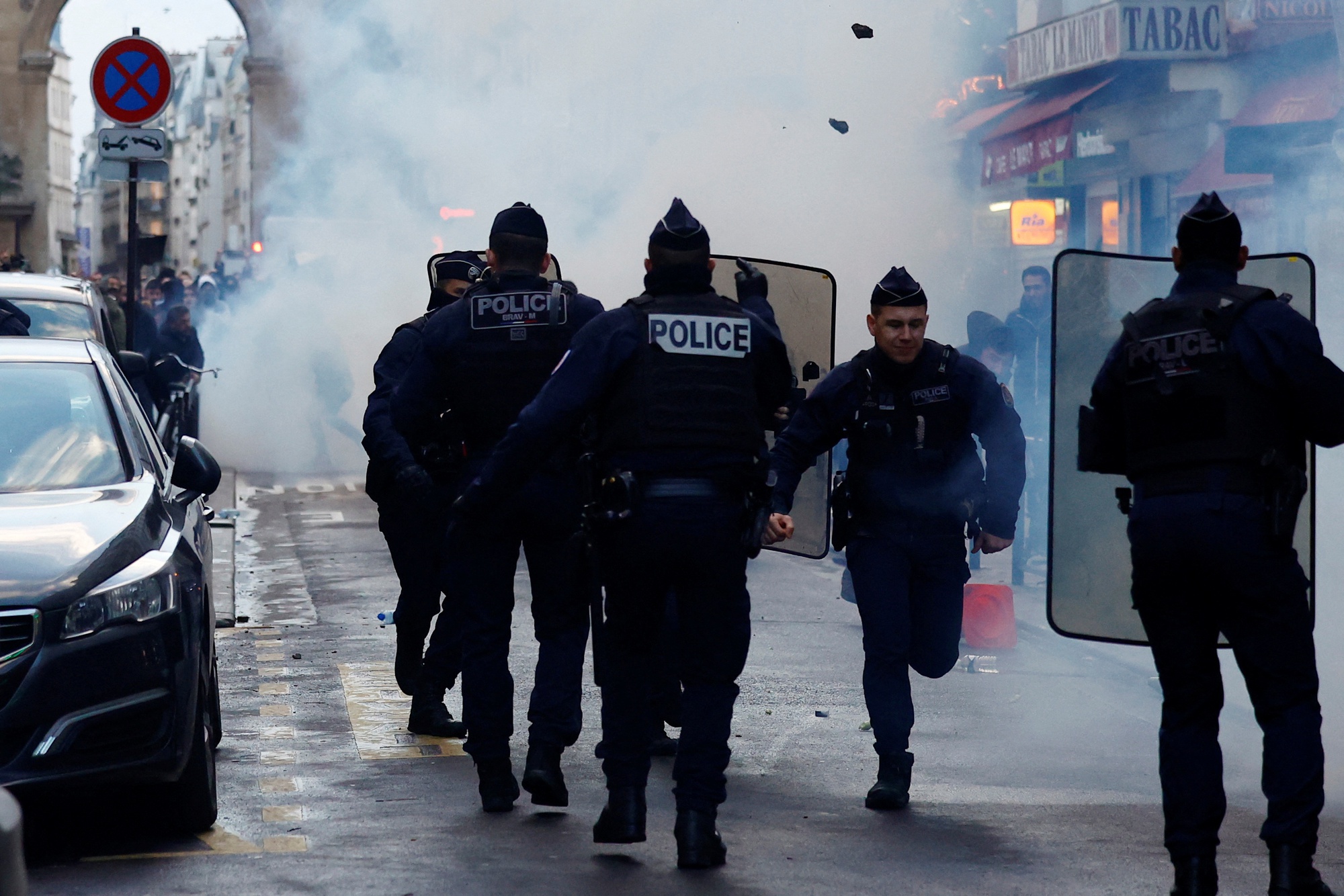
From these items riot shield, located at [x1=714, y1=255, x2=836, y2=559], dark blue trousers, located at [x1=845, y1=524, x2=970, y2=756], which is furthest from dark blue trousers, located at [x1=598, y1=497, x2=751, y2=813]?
riot shield, located at [x1=714, y1=255, x2=836, y2=559]

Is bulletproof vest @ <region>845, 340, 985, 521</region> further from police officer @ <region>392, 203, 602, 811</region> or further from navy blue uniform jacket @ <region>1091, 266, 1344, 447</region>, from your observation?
navy blue uniform jacket @ <region>1091, 266, 1344, 447</region>

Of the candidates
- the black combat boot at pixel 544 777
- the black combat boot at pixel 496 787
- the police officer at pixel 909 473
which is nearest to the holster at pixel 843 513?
the police officer at pixel 909 473

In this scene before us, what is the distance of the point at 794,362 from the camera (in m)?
7.34

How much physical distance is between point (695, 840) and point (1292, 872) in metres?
1.38

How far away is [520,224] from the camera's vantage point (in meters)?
5.45

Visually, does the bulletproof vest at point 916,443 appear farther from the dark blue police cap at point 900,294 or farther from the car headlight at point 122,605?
the car headlight at point 122,605

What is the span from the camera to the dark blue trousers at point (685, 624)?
15.3ft

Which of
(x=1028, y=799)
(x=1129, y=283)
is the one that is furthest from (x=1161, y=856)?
(x=1129, y=283)

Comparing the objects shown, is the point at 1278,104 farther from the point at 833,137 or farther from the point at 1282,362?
the point at 1282,362

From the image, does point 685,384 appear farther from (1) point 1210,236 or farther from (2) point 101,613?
(2) point 101,613

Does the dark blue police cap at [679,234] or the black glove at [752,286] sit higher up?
the dark blue police cap at [679,234]

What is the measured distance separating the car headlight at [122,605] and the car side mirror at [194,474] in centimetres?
67

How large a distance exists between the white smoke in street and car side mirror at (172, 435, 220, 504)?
9.45 metres

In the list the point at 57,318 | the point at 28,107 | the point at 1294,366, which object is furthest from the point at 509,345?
the point at 28,107
